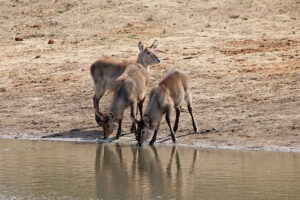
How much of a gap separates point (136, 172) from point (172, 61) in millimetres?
8868

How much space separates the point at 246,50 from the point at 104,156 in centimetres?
836

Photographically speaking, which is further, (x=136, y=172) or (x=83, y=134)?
(x=83, y=134)

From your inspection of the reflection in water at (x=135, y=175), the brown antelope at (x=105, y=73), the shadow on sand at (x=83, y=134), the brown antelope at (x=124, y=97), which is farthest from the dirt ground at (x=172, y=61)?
the reflection in water at (x=135, y=175)

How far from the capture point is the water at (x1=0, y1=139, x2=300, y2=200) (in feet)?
33.1

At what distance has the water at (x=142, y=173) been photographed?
10.1 meters

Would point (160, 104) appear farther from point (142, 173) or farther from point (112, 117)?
point (142, 173)

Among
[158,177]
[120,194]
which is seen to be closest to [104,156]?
[158,177]

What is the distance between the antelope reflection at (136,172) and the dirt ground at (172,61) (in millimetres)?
1312

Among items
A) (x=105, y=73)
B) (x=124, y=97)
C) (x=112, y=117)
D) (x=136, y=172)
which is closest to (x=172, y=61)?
(x=105, y=73)

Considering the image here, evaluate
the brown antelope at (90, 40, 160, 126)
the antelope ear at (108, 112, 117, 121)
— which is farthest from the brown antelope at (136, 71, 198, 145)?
the brown antelope at (90, 40, 160, 126)

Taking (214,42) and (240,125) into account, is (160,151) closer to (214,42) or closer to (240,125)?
(240,125)

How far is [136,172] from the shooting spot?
462 inches

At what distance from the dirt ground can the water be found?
1.29m

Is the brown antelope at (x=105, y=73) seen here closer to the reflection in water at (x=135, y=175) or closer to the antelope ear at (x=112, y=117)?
the antelope ear at (x=112, y=117)
